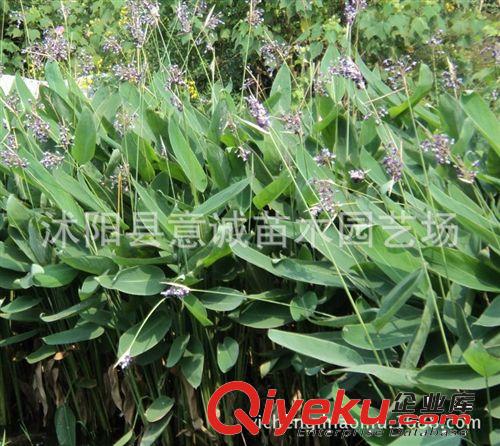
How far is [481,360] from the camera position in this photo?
160 centimetres

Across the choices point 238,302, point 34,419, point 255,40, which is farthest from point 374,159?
point 255,40

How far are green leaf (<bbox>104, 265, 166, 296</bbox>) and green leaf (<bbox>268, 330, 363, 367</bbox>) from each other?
1.41ft

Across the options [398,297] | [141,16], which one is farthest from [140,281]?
[141,16]

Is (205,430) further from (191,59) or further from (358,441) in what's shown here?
(191,59)

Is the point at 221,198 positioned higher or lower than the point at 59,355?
higher

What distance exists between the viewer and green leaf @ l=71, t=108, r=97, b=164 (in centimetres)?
240

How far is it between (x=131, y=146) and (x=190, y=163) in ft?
0.87

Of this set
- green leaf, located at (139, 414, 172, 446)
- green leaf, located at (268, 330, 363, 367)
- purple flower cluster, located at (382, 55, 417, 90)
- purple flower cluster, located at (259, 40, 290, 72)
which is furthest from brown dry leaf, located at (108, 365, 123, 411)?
purple flower cluster, located at (382, 55, 417, 90)

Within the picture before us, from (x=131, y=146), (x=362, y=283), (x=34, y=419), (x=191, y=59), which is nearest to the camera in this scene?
(x=362, y=283)

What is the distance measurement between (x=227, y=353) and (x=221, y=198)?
422 millimetres

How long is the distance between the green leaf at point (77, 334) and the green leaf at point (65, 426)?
35cm

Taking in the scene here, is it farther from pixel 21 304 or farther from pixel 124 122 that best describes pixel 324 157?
pixel 21 304

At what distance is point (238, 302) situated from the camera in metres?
2.08

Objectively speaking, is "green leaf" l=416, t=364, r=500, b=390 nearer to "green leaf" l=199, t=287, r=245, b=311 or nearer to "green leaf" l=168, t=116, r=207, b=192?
"green leaf" l=199, t=287, r=245, b=311
